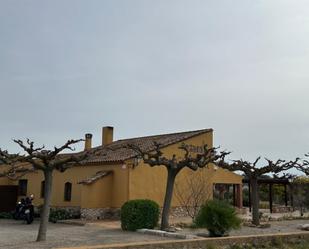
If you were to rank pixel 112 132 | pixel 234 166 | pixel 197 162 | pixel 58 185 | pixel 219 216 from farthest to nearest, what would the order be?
1. pixel 112 132
2. pixel 58 185
3. pixel 234 166
4. pixel 197 162
5. pixel 219 216

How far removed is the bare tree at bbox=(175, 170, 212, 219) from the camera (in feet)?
85.5

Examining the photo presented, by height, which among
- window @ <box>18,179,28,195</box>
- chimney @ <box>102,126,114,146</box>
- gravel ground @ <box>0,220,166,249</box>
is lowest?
gravel ground @ <box>0,220,166,249</box>

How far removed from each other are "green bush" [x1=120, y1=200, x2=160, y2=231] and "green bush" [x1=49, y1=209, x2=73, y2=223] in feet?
21.9

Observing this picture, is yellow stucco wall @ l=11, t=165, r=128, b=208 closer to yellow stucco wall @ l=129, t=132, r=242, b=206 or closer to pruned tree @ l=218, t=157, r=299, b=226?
yellow stucco wall @ l=129, t=132, r=242, b=206

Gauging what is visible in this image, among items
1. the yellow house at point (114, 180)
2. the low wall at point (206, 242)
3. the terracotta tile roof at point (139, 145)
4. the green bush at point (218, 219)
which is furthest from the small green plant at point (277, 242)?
the terracotta tile roof at point (139, 145)

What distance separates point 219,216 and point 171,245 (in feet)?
11.0

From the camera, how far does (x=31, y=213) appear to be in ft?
72.8

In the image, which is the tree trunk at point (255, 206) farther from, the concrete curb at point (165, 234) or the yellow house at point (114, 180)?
the concrete curb at point (165, 234)

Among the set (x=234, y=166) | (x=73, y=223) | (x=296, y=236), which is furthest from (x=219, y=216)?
(x=73, y=223)

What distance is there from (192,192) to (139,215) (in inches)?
372

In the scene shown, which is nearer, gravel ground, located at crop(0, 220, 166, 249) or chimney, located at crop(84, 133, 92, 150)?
gravel ground, located at crop(0, 220, 166, 249)

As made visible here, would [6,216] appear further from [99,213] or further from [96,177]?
[96,177]

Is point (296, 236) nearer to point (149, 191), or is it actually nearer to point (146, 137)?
point (149, 191)

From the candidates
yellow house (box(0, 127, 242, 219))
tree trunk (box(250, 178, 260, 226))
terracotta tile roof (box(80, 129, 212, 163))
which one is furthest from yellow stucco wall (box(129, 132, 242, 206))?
tree trunk (box(250, 178, 260, 226))
